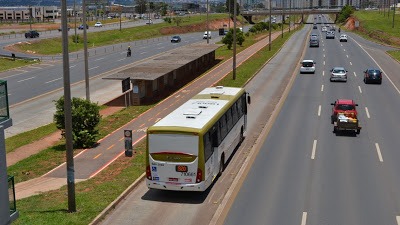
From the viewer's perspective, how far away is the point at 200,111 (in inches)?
985

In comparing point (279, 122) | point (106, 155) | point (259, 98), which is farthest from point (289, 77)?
point (106, 155)

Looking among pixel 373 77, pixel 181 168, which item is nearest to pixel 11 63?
pixel 373 77

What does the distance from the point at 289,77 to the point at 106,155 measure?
35194mm

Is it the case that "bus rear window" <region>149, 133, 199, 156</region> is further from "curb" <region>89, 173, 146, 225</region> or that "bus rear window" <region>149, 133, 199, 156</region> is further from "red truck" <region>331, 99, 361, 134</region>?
"red truck" <region>331, 99, 361, 134</region>

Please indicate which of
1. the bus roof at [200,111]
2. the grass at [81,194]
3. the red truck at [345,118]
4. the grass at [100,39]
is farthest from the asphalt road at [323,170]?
the grass at [100,39]

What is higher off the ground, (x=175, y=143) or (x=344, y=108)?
(x=175, y=143)

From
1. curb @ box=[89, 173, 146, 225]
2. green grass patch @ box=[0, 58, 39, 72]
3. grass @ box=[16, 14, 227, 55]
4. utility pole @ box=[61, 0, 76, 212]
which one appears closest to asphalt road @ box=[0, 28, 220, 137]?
green grass patch @ box=[0, 58, 39, 72]

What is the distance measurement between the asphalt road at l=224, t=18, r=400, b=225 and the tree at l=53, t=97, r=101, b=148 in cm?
1076

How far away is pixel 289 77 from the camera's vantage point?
2430 inches

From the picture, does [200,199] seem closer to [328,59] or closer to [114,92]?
[114,92]

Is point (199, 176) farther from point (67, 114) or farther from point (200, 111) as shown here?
point (67, 114)

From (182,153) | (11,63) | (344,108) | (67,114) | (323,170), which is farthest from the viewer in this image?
(11,63)

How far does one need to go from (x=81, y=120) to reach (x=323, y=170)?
15.5 meters

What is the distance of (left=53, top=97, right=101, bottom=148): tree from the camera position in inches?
1303
